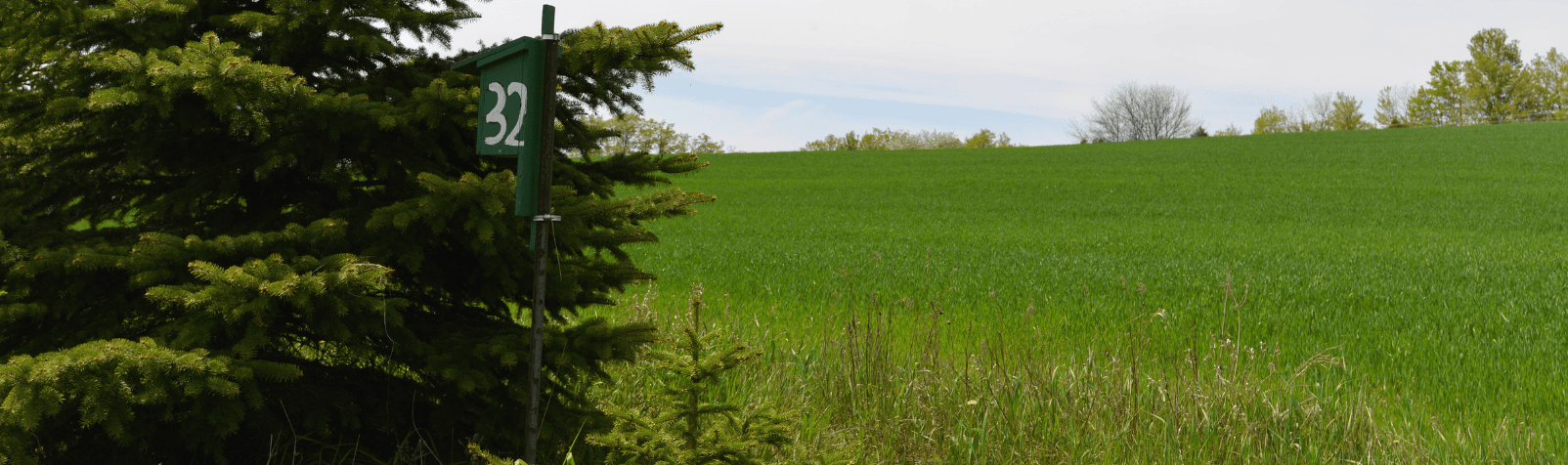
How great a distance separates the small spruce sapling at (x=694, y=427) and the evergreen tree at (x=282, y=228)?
20 centimetres

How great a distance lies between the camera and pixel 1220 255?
12648 millimetres

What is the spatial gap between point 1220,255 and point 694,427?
1159 cm

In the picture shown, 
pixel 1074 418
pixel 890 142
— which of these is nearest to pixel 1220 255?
pixel 1074 418

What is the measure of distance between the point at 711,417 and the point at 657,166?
3.41ft

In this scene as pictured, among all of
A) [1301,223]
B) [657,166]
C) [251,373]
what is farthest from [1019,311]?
[1301,223]

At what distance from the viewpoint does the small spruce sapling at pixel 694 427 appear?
2928 millimetres

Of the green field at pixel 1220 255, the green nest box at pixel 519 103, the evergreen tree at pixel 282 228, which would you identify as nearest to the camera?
the evergreen tree at pixel 282 228

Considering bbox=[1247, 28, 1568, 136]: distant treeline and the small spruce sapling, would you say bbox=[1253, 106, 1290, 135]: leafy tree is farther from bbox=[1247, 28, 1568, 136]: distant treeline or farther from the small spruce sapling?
the small spruce sapling

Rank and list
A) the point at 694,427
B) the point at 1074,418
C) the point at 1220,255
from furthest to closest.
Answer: the point at 1220,255
the point at 1074,418
the point at 694,427

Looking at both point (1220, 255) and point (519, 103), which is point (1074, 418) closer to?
point (519, 103)

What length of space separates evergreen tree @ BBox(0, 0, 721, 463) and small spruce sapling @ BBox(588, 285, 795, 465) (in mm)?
199

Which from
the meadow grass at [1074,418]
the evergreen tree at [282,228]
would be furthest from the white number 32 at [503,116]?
the meadow grass at [1074,418]

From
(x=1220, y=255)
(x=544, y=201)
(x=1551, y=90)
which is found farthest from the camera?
(x=1551, y=90)

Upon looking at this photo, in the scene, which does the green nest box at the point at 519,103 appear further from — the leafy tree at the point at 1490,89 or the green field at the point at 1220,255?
the leafy tree at the point at 1490,89
